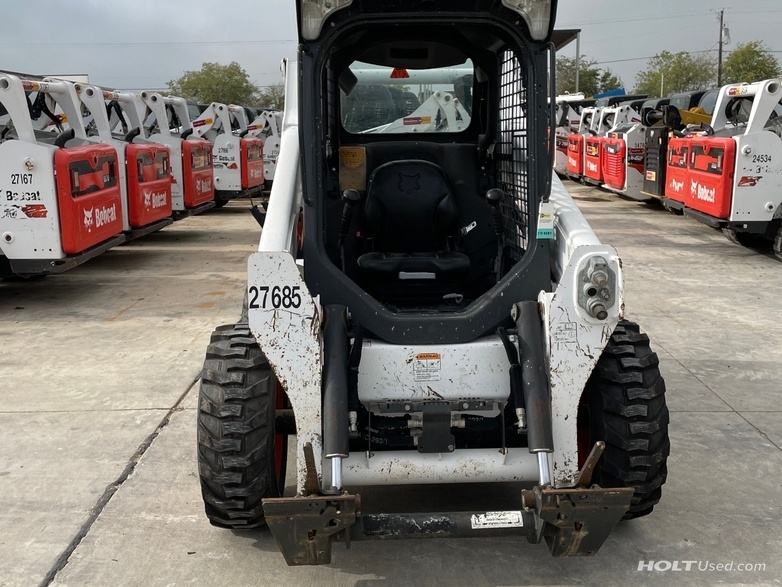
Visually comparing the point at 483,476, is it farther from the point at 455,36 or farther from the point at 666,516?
the point at 455,36

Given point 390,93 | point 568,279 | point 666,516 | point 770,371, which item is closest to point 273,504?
point 568,279

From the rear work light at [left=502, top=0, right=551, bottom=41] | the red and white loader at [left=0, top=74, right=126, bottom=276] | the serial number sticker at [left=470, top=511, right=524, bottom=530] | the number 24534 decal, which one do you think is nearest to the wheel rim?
the number 24534 decal

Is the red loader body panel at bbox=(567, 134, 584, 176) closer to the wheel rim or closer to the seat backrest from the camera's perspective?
the seat backrest

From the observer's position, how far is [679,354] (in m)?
6.72

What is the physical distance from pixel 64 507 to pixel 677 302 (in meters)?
6.37

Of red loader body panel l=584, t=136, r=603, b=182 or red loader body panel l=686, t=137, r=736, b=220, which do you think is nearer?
red loader body panel l=686, t=137, r=736, b=220

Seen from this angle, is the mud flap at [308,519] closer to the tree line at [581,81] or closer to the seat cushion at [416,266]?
the seat cushion at [416,266]

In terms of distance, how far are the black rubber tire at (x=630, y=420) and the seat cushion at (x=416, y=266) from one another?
107 cm

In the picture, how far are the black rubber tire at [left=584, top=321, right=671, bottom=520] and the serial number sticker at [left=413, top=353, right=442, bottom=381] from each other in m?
0.66

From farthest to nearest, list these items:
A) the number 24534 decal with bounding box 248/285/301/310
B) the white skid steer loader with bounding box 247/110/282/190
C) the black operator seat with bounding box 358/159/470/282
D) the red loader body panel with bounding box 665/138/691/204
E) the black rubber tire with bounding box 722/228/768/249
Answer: the white skid steer loader with bounding box 247/110/282/190
the red loader body panel with bounding box 665/138/691/204
the black rubber tire with bounding box 722/228/768/249
the black operator seat with bounding box 358/159/470/282
the number 24534 decal with bounding box 248/285/301/310

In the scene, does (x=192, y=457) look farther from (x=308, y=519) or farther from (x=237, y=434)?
(x=308, y=519)

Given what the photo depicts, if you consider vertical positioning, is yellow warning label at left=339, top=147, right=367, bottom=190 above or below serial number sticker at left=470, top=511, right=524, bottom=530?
above

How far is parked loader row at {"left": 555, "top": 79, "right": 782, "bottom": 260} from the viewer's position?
10.3 meters

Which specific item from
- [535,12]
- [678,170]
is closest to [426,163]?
[535,12]
